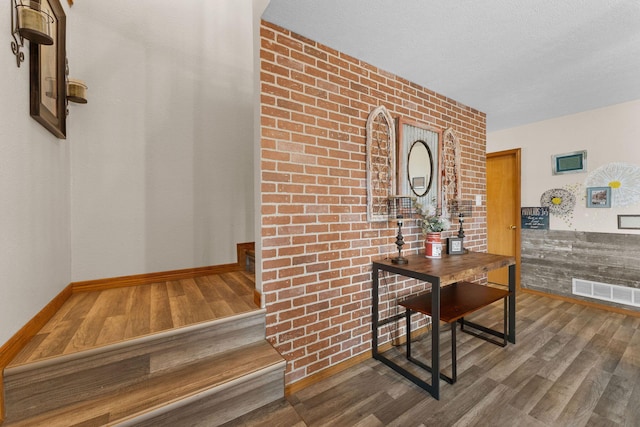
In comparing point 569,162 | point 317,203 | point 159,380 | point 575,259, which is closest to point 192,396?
point 159,380

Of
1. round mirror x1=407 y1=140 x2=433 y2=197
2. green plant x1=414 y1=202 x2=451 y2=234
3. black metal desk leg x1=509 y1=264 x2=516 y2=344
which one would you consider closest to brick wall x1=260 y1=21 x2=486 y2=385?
green plant x1=414 y1=202 x2=451 y2=234

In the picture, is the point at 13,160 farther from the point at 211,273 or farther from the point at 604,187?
the point at 604,187

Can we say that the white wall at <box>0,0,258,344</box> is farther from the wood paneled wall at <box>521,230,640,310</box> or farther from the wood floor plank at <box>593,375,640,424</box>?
the wood paneled wall at <box>521,230,640,310</box>

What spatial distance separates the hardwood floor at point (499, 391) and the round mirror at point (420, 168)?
1.39 m

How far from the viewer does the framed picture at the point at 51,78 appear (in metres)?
1.41

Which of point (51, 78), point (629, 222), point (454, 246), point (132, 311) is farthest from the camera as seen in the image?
point (629, 222)

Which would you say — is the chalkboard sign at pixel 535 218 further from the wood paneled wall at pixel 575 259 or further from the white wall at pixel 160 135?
the white wall at pixel 160 135

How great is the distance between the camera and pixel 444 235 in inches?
108

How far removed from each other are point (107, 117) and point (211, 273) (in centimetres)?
158

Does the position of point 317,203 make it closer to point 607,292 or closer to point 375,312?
point 375,312

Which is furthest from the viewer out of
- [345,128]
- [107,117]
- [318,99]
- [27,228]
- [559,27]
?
[107,117]

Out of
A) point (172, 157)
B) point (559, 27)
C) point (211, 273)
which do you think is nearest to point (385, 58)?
point (559, 27)

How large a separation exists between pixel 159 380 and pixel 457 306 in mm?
1943

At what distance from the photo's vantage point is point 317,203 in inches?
73.1
